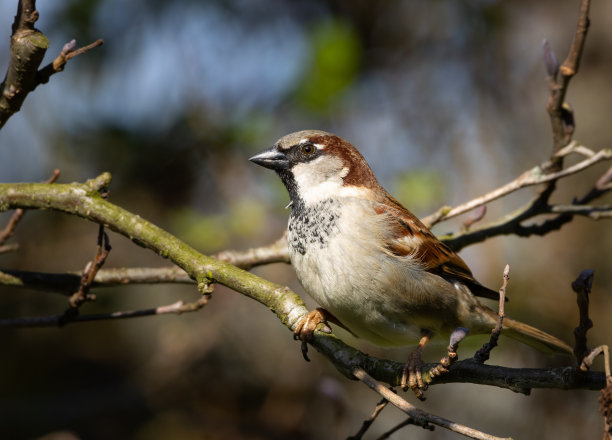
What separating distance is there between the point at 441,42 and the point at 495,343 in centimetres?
434

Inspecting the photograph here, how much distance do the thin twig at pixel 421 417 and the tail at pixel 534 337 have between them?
4.01ft

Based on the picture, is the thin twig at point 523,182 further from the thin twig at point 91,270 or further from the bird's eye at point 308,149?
the thin twig at point 91,270

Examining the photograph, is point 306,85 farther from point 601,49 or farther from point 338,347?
point 601,49

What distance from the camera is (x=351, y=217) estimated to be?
234 cm

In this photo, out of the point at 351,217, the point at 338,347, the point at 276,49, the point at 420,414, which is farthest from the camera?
the point at 276,49

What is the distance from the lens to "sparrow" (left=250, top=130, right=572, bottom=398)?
220 cm

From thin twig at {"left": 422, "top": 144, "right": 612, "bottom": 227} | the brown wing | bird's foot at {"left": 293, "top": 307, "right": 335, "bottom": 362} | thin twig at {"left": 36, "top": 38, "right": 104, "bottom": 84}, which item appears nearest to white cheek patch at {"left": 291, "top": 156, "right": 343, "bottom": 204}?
the brown wing

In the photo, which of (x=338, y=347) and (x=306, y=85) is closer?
(x=338, y=347)

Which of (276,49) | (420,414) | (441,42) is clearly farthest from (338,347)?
(441,42)

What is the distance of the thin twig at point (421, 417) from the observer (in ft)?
4.28

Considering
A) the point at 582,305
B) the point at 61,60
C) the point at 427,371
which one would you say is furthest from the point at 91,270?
the point at 582,305

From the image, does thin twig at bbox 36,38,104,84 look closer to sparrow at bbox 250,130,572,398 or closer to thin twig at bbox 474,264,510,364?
sparrow at bbox 250,130,572,398

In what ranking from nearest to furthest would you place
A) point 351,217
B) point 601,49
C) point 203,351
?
1. point 351,217
2. point 203,351
3. point 601,49

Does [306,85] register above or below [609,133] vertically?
below
